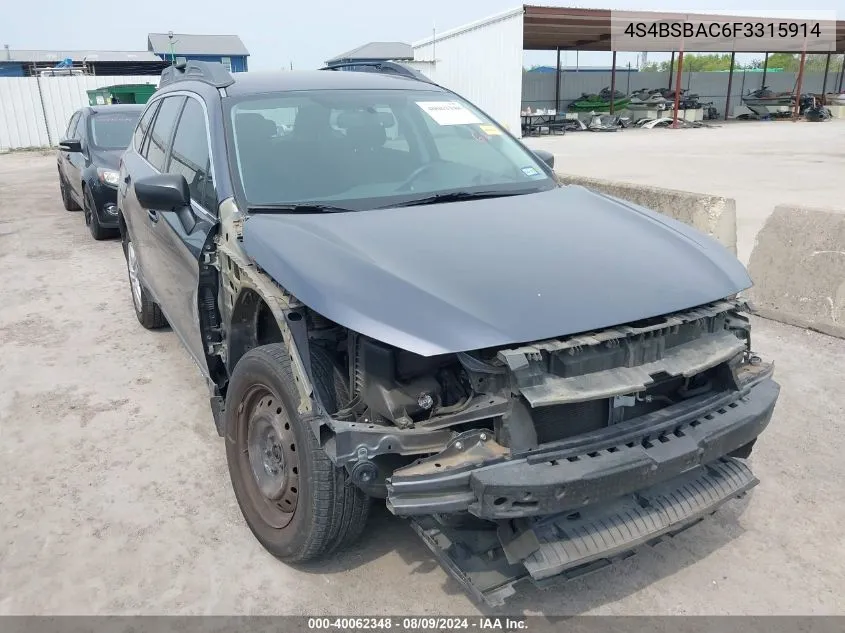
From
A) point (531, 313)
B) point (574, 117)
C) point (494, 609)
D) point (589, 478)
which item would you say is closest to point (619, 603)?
point (494, 609)

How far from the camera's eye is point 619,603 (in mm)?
2613

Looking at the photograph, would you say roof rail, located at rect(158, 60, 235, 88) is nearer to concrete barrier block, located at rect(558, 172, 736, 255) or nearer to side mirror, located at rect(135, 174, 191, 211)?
side mirror, located at rect(135, 174, 191, 211)

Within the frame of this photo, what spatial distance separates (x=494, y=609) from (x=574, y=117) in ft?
99.4

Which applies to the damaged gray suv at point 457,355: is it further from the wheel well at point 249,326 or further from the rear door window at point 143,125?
the rear door window at point 143,125

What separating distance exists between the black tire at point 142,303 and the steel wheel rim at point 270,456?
2841 millimetres

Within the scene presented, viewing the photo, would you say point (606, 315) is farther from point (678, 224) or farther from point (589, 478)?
point (678, 224)

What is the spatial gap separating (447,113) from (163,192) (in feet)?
5.60

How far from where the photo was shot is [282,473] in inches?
109

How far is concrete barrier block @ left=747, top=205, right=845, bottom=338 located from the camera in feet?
16.3

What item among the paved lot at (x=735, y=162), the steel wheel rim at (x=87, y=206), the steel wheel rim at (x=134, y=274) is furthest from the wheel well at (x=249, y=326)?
the steel wheel rim at (x=87, y=206)

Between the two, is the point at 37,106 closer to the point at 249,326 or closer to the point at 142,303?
the point at 142,303

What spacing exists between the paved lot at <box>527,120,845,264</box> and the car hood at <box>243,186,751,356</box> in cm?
427

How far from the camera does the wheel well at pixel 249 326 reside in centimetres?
294

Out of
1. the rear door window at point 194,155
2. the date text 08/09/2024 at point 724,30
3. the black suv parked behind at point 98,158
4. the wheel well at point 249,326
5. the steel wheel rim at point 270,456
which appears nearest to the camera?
the steel wheel rim at point 270,456
